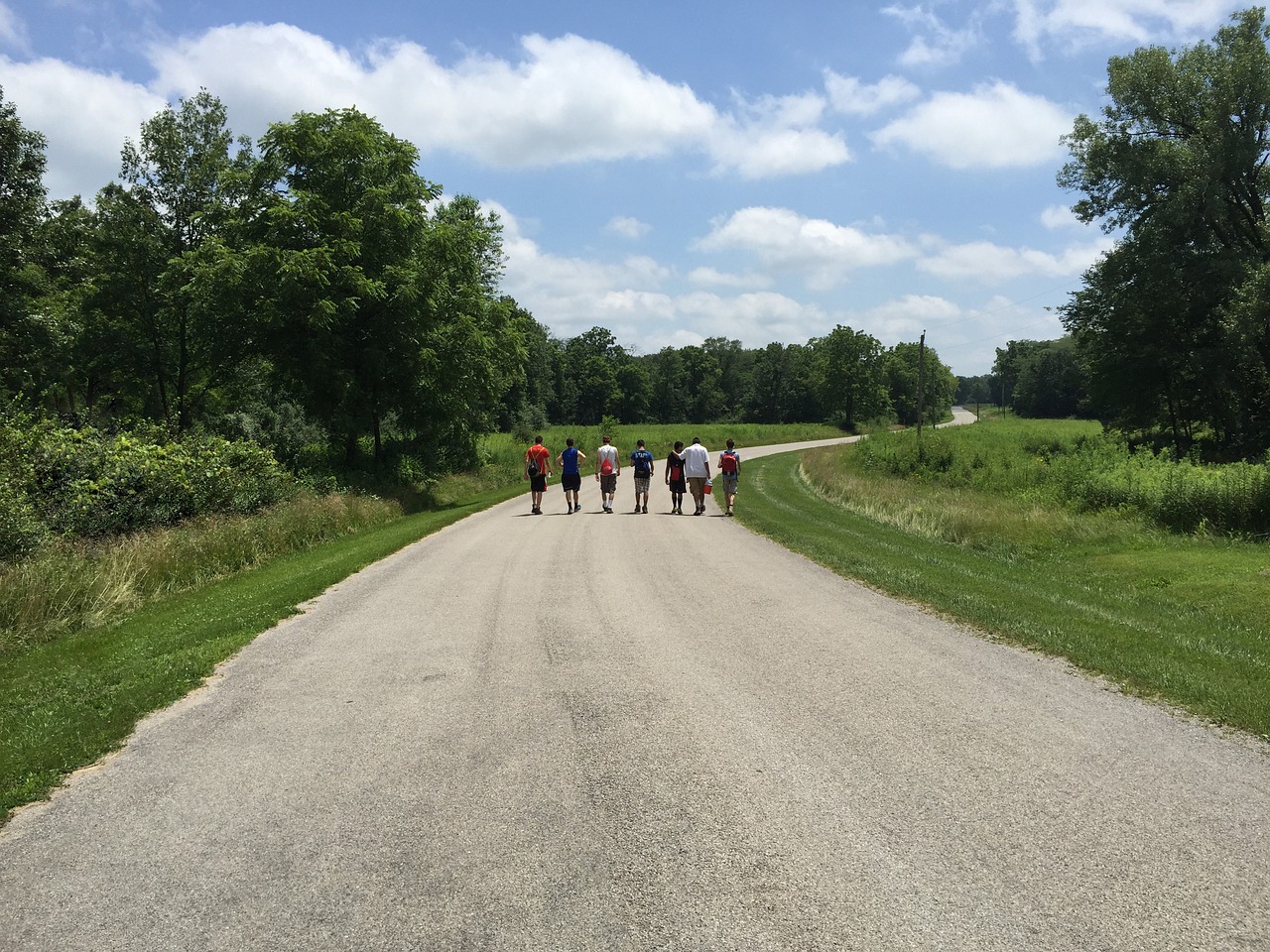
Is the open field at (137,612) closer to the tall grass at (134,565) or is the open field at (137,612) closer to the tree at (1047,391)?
the tall grass at (134,565)

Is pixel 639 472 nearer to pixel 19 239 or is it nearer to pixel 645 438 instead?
pixel 19 239

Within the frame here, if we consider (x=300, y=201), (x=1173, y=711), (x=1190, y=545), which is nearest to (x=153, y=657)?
(x=1173, y=711)

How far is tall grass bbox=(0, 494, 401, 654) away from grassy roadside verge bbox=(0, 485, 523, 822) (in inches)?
18.1

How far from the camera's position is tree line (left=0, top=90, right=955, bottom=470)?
83.6 feet

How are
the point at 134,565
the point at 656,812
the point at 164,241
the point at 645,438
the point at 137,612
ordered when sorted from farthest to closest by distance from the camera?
the point at 645,438
the point at 164,241
the point at 134,565
the point at 137,612
the point at 656,812

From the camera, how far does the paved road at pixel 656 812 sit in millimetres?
3475

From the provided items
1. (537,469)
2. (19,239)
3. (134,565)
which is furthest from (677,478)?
(19,239)

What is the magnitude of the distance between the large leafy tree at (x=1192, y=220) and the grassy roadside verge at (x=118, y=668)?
105 feet

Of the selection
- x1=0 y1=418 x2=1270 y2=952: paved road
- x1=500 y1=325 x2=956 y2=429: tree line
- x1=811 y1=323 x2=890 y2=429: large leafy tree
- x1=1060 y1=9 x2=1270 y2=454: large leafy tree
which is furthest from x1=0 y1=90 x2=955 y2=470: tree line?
x1=811 y1=323 x2=890 y2=429: large leafy tree

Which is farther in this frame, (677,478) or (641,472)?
(641,472)

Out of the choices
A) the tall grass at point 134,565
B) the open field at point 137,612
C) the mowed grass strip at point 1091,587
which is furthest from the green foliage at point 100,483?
the mowed grass strip at point 1091,587

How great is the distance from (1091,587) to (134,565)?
15.7m

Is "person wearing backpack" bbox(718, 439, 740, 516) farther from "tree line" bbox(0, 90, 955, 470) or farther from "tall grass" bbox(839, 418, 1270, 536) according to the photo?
"tree line" bbox(0, 90, 955, 470)

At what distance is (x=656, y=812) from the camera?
4414mm
